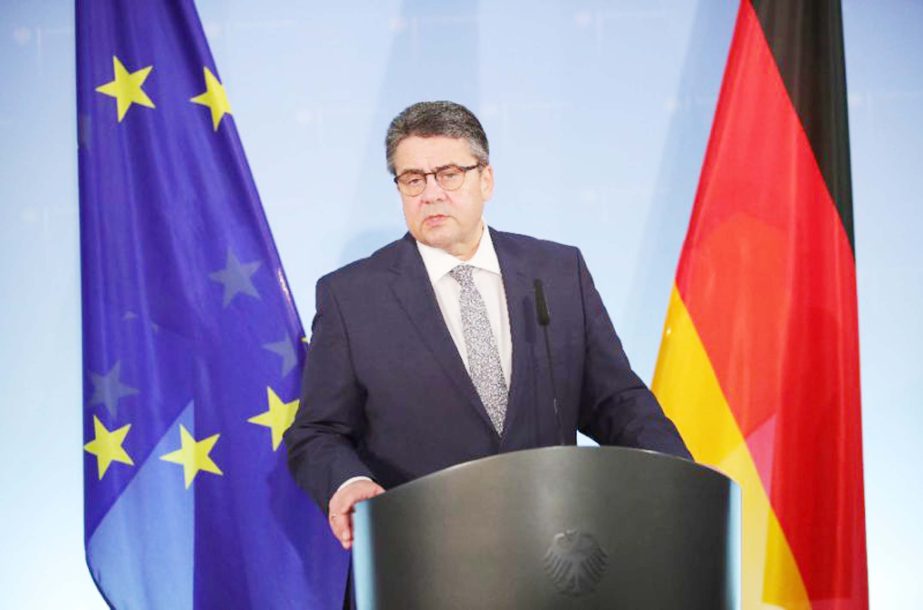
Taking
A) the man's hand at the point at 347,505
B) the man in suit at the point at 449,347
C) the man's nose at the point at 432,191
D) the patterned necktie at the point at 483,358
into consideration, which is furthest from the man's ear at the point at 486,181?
the man's hand at the point at 347,505

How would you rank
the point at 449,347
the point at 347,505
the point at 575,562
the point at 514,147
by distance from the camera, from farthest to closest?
the point at 514,147 < the point at 449,347 < the point at 347,505 < the point at 575,562

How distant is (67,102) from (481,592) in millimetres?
2062

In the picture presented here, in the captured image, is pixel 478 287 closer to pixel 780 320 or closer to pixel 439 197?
pixel 439 197

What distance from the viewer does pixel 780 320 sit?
228 cm

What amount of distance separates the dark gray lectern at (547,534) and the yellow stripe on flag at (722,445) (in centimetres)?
118

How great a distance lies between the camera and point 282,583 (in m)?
2.25

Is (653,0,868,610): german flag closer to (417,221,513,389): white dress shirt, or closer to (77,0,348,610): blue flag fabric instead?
(417,221,513,389): white dress shirt

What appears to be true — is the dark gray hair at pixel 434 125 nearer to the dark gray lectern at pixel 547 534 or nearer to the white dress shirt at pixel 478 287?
the white dress shirt at pixel 478 287

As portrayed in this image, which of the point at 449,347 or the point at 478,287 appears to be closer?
the point at 449,347

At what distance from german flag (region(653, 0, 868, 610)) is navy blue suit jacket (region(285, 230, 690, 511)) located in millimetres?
485

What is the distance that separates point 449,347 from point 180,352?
790mm

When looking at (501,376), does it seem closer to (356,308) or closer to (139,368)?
(356,308)

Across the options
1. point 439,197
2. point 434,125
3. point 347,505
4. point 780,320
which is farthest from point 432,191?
point 780,320

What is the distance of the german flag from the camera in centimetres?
224
